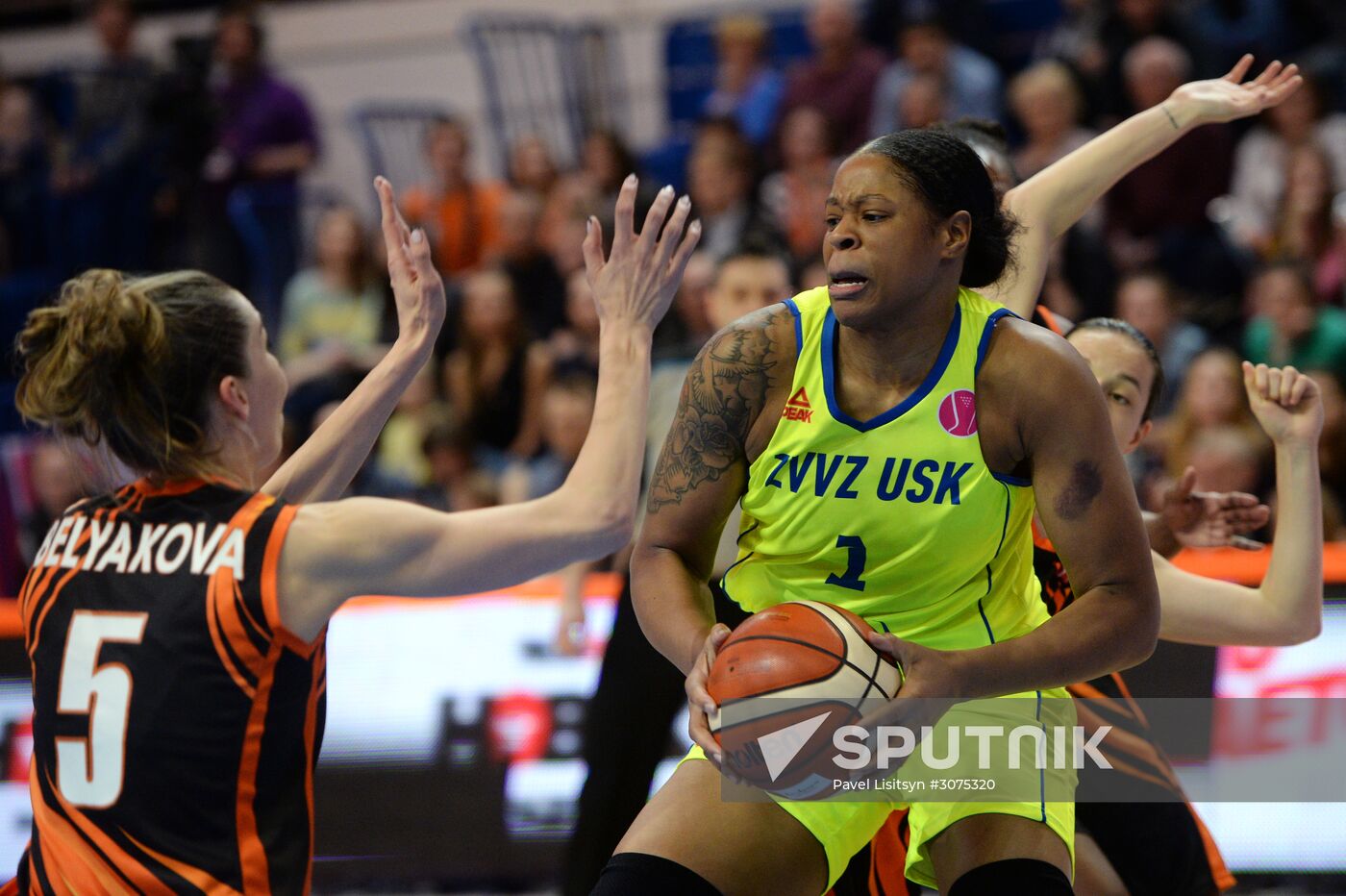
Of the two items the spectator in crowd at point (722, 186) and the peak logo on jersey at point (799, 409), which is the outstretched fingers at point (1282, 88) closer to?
the peak logo on jersey at point (799, 409)

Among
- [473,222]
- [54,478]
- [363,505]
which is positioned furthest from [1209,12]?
[363,505]

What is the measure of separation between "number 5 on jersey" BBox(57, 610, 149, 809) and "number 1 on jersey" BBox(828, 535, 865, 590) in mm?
1228

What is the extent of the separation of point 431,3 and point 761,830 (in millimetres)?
10498

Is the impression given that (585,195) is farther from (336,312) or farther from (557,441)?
(557,441)

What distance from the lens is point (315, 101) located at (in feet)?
40.7

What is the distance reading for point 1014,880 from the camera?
269 centimetres

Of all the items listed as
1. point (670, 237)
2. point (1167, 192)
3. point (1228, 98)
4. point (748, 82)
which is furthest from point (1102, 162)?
point (748, 82)

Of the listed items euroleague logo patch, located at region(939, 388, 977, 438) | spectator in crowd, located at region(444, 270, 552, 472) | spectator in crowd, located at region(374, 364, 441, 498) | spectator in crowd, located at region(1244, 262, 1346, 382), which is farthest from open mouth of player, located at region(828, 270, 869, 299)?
spectator in crowd, located at region(374, 364, 441, 498)

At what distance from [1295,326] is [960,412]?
483cm

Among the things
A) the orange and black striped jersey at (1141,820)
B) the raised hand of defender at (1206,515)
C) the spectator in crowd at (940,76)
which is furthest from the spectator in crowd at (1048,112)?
the orange and black striped jersey at (1141,820)

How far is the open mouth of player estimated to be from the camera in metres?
2.79

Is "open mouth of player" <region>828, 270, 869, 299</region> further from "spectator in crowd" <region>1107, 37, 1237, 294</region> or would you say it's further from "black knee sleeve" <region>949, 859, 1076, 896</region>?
"spectator in crowd" <region>1107, 37, 1237, 294</region>

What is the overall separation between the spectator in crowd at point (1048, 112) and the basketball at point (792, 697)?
5745mm

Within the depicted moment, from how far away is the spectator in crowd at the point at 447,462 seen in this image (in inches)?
313
